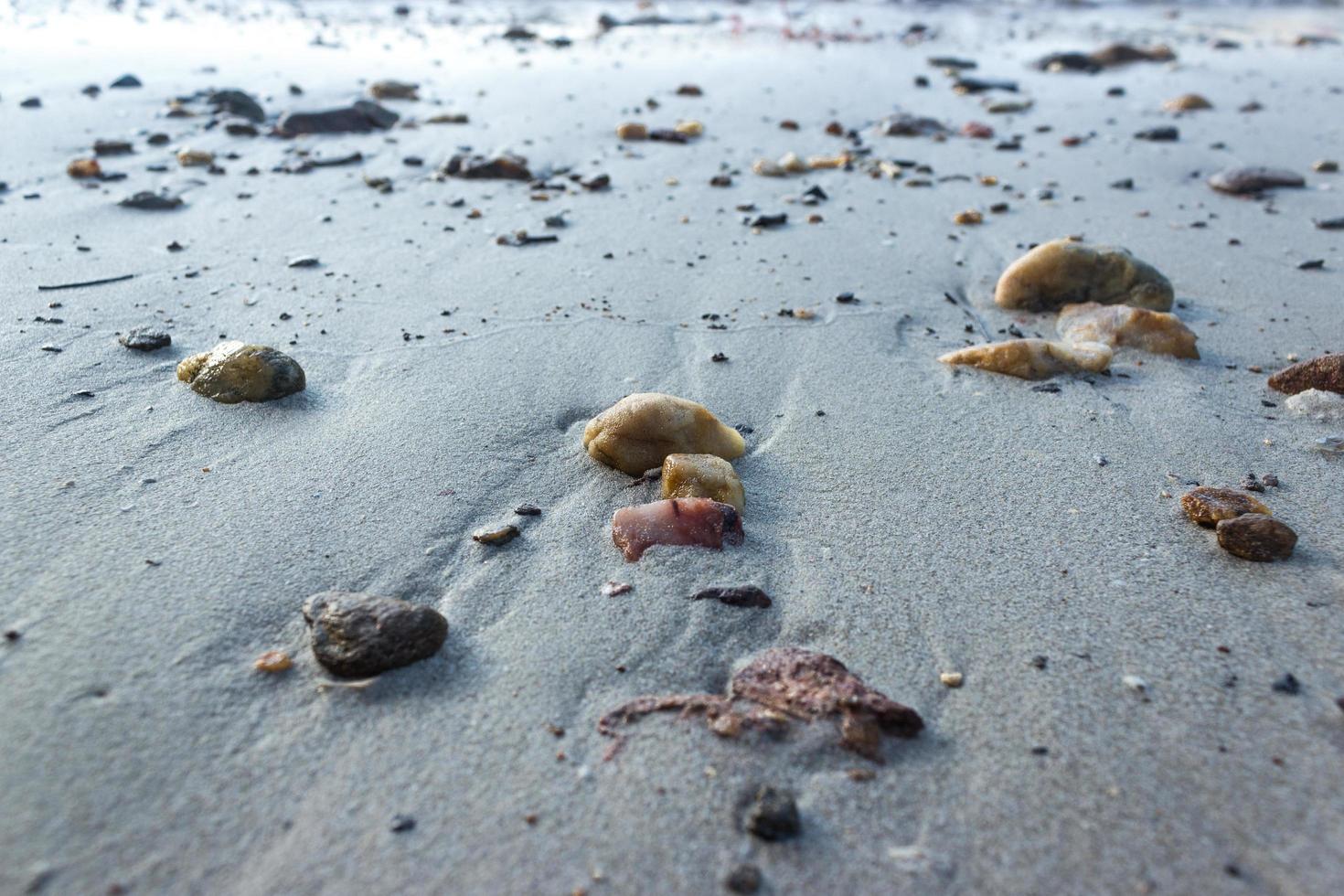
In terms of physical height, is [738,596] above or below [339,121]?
below

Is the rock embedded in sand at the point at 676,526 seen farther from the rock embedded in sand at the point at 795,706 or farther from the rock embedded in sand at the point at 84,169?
the rock embedded in sand at the point at 84,169

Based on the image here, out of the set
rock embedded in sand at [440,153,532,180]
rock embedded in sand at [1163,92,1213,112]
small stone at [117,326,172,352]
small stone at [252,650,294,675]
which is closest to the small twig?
small stone at [117,326,172,352]

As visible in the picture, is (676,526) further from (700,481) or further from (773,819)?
(773,819)

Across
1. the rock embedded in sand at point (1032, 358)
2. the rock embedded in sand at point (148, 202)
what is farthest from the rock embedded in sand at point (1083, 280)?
the rock embedded in sand at point (148, 202)

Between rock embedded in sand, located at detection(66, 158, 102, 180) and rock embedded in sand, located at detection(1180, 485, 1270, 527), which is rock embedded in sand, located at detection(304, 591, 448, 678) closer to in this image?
rock embedded in sand, located at detection(1180, 485, 1270, 527)

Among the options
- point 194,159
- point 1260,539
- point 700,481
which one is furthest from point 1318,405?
point 194,159

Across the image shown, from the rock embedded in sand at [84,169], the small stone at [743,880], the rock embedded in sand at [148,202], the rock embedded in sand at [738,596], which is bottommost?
the small stone at [743,880]

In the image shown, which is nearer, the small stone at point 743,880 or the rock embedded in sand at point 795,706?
the small stone at point 743,880
